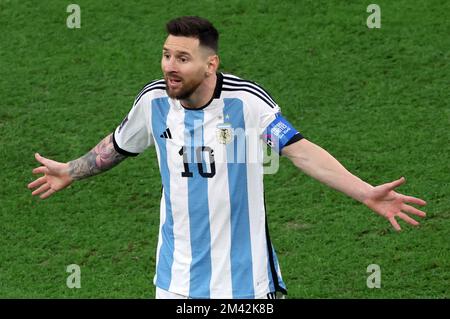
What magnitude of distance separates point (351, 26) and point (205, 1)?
5.73 ft

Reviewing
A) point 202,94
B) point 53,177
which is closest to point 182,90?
point 202,94

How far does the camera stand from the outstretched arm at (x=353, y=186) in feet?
19.3

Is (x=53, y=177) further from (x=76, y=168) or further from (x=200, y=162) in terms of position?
(x=200, y=162)

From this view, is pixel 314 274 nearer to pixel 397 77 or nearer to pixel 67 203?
pixel 67 203

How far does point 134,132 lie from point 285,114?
16.0 feet

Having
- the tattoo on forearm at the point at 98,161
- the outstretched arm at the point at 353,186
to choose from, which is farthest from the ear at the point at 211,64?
the tattoo on forearm at the point at 98,161

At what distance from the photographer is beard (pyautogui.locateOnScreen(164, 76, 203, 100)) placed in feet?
19.7

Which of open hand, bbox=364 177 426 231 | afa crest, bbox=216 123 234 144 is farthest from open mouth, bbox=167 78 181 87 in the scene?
Answer: open hand, bbox=364 177 426 231

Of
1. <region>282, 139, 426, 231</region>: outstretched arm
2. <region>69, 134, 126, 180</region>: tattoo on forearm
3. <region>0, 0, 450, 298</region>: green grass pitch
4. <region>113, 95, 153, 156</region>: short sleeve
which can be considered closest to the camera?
<region>282, 139, 426, 231</region>: outstretched arm

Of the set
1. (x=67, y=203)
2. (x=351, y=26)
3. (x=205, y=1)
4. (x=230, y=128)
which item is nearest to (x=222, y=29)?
(x=205, y=1)

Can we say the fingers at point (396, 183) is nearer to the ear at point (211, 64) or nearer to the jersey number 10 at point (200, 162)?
the jersey number 10 at point (200, 162)

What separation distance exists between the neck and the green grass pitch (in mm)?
2880

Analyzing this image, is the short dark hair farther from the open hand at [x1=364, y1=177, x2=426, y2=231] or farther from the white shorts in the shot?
the white shorts

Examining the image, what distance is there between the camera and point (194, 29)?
19.6ft
